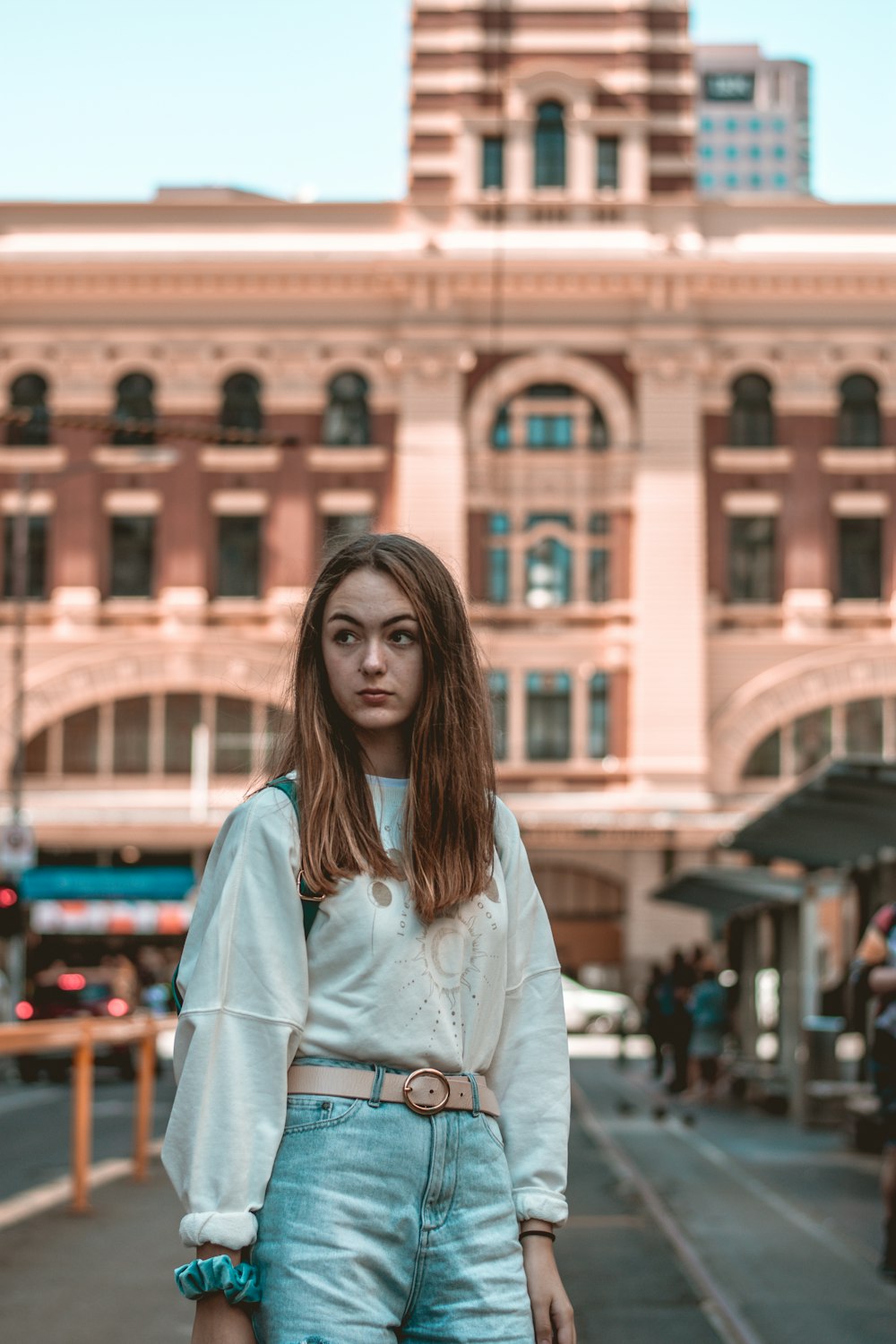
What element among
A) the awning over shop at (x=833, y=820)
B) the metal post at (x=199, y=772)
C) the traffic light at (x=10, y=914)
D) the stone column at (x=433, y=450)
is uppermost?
the stone column at (x=433, y=450)

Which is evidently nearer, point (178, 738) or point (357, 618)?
point (357, 618)

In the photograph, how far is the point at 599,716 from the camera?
4328 centimetres

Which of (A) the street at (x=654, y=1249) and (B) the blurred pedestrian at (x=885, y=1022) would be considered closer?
(A) the street at (x=654, y=1249)

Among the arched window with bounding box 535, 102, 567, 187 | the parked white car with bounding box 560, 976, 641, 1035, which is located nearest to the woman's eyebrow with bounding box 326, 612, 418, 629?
the parked white car with bounding box 560, 976, 641, 1035

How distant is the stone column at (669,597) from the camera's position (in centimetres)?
4247

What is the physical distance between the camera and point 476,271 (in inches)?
1720

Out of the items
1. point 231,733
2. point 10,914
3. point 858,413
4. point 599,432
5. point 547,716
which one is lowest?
point 10,914

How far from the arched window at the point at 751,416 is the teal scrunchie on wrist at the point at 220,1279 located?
4205 centimetres

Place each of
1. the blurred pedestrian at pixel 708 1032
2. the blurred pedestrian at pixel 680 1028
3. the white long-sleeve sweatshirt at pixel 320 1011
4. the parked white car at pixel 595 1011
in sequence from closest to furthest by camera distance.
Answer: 1. the white long-sleeve sweatshirt at pixel 320 1011
2. the blurred pedestrian at pixel 708 1032
3. the blurred pedestrian at pixel 680 1028
4. the parked white car at pixel 595 1011

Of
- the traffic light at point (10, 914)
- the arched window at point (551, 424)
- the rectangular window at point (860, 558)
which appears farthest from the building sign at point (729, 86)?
the traffic light at point (10, 914)

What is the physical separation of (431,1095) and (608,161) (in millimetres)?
43689

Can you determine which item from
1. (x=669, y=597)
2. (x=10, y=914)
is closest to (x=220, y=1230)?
(x=10, y=914)

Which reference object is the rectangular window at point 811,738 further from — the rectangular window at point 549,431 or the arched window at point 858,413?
the rectangular window at point 549,431

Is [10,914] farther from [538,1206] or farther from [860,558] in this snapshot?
A: [860,558]
